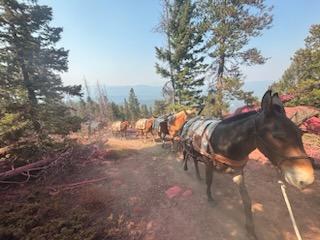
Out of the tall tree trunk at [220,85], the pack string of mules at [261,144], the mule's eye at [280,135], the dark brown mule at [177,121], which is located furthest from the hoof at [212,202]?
the tall tree trunk at [220,85]

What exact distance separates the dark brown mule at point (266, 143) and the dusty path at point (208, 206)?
2.62ft

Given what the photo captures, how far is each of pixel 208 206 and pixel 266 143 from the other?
3.46 m

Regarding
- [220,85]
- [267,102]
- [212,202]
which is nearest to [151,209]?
[212,202]

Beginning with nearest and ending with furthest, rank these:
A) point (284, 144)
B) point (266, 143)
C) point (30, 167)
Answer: point (284, 144) < point (266, 143) < point (30, 167)

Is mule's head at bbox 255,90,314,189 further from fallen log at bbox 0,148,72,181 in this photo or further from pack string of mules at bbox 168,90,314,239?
fallen log at bbox 0,148,72,181

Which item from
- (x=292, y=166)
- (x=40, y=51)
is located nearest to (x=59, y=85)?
(x=40, y=51)

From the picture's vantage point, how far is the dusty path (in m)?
5.07

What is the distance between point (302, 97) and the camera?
12406 mm

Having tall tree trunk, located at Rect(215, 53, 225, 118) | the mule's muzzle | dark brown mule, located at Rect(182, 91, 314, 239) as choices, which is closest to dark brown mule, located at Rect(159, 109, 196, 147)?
tall tree trunk, located at Rect(215, 53, 225, 118)

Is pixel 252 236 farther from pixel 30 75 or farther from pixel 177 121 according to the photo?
pixel 30 75

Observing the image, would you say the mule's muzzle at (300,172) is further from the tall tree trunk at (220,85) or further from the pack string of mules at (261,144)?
the tall tree trunk at (220,85)

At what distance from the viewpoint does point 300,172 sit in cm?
315

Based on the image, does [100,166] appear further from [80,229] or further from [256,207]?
[256,207]

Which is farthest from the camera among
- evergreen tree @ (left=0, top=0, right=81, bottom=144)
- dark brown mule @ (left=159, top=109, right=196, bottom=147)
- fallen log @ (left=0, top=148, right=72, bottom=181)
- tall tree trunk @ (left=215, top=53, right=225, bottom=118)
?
tall tree trunk @ (left=215, top=53, right=225, bottom=118)
